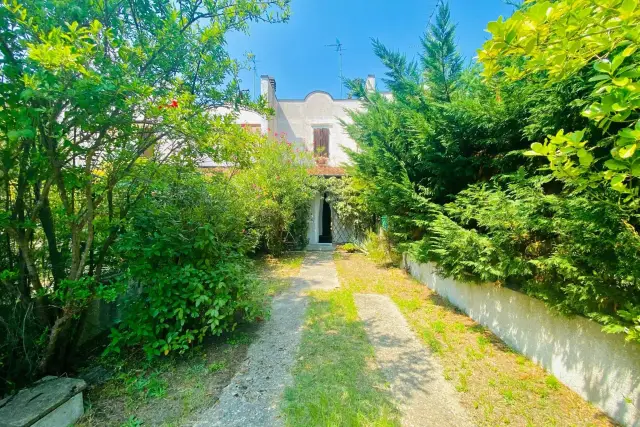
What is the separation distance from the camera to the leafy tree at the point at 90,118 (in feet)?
6.40

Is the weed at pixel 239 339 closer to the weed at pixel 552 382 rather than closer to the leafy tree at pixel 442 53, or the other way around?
the weed at pixel 552 382

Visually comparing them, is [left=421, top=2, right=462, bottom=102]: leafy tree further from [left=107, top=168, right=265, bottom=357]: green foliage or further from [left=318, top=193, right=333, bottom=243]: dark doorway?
[left=318, top=193, right=333, bottom=243]: dark doorway

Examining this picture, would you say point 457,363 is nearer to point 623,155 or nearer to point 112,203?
point 623,155

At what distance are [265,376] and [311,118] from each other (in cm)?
1282

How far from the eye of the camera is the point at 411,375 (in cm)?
305

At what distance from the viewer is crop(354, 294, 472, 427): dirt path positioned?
245 cm

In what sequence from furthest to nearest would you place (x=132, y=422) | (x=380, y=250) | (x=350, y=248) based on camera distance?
(x=350, y=248) → (x=380, y=250) → (x=132, y=422)

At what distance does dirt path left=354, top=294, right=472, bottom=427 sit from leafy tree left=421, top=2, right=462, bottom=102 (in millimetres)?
4260

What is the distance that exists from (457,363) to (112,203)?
4.72 m

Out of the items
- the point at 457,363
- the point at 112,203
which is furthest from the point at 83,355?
the point at 457,363

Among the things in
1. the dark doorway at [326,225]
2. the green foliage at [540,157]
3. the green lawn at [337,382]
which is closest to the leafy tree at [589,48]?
the green foliage at [540,157]

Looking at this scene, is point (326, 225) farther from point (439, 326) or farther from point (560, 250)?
point (560, 250)

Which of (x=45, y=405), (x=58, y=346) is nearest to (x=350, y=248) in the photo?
(x=58, y=346)

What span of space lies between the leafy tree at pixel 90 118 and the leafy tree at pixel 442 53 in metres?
3.16
